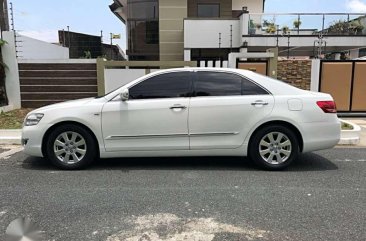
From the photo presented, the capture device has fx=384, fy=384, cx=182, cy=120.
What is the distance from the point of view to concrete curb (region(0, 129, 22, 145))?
7.96 meters

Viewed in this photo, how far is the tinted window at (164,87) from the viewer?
19.3 feet

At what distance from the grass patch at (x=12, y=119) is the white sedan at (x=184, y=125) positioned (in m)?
3.98

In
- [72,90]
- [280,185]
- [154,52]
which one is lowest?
[280,185]

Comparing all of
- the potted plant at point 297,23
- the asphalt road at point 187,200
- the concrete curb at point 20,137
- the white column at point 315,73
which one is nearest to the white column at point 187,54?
the potted plant at point 297,23

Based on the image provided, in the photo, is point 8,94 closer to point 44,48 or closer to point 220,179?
point 220,179

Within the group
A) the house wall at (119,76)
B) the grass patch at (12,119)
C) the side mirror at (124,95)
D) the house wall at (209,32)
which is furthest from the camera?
the house wall at (209,32)

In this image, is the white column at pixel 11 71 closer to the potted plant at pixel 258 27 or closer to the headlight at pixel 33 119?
the headlight at pixel 33 119

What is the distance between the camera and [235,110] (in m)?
5.77

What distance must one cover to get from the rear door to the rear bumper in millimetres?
681

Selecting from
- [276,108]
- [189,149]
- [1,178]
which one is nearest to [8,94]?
[1,178]

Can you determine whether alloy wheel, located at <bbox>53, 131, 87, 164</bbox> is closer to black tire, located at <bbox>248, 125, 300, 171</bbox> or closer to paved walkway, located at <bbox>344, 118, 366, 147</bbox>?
black tire, located at <bbox>248, 125, 300, 171</bbox>

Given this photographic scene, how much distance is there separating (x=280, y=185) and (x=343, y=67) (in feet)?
25.8

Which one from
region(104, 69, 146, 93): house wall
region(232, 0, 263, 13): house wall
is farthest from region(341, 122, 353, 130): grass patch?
region(232, 0, 263, 13): house wall

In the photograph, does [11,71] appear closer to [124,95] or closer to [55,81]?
[55,81]
